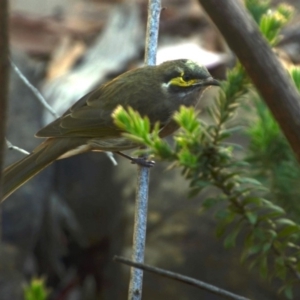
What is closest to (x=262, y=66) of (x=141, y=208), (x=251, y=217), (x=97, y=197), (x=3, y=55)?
(x=3, y=55)

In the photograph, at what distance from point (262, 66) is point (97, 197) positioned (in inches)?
153

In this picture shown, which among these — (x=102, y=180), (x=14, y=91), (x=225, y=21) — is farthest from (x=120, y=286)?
(x=225, y=21)

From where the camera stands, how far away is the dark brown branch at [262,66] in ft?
3.12

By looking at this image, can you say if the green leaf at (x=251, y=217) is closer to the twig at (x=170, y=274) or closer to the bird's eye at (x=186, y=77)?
the twig at (x=170, y=274)

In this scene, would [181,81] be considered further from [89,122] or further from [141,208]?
[141,208]

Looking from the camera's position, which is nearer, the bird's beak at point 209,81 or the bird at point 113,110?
the bird's beak at point 209,81

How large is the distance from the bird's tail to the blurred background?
100 cm

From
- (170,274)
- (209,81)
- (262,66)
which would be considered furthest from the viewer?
(209,81)

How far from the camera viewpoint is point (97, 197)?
480cm

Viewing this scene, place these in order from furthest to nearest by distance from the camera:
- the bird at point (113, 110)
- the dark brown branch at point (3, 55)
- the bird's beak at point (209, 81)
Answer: the bird at point (113, 110), the bird's beak at point (209, 81), the dark brown branch at point (3, 55)

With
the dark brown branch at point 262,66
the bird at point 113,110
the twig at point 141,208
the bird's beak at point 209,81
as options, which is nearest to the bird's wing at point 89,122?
the bird at point 113,110

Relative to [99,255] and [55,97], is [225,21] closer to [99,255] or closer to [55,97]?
[99,255]

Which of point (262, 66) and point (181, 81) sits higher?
point (181, 81)

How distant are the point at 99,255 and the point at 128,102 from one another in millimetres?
2000
